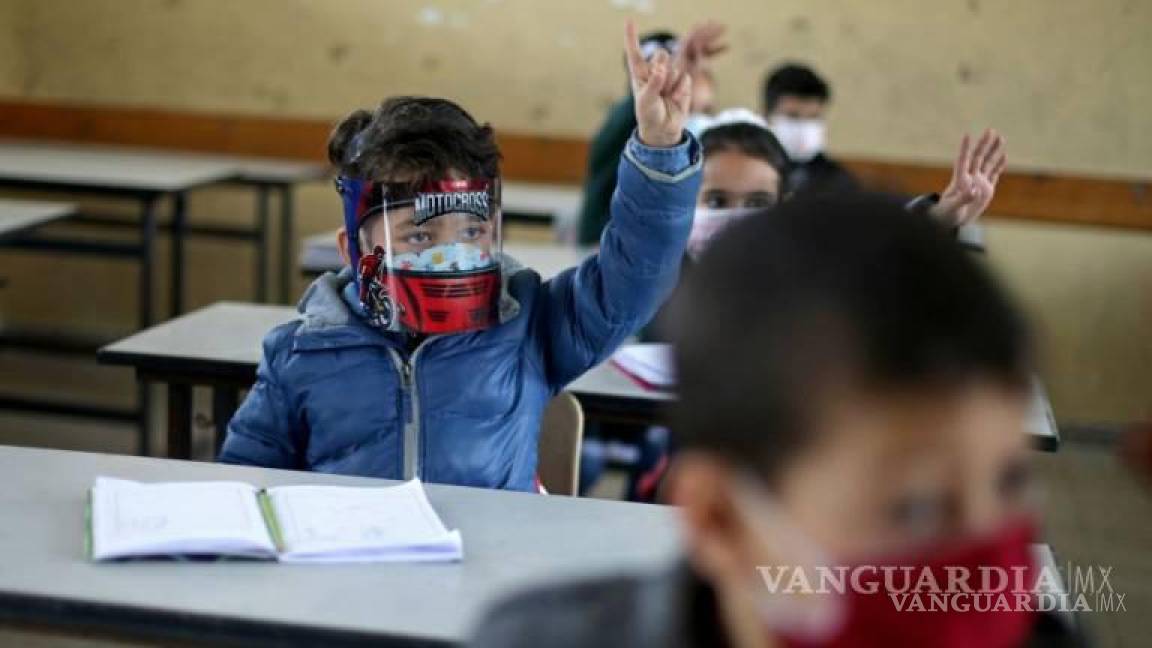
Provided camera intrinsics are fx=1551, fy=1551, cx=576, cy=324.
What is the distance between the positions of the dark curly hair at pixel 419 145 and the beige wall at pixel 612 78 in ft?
11.9

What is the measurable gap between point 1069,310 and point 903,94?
3.18ft

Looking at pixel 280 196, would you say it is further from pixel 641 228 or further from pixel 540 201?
pixel 641 228

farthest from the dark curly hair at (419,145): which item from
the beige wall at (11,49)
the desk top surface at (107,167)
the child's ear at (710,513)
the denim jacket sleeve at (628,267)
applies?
the beige wall at (11,49)

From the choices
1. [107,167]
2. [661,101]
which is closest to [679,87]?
[661,101]

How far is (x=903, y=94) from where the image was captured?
549cm

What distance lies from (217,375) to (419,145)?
85 centimetres

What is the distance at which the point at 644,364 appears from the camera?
8.91 feet

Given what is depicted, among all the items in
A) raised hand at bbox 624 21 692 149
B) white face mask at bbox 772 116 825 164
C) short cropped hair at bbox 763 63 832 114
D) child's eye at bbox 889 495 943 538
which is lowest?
white face mask at bbox 772 116 825 164

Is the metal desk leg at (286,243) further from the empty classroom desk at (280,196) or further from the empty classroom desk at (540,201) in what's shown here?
the empty classroom desk at (540,201)

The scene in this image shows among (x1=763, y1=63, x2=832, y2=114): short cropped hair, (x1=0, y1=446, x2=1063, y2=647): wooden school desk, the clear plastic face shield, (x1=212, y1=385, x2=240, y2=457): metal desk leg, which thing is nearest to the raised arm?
the clear plastic face shield

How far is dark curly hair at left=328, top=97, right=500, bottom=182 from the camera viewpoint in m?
2.02

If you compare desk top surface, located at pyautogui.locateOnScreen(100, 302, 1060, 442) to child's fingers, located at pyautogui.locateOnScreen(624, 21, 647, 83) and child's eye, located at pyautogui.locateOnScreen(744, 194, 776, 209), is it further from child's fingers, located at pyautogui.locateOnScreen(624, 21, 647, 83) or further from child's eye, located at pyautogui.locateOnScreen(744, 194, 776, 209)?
child's fingers, located at pyautogui.locateOnScreen(624, 21, 647, 83)

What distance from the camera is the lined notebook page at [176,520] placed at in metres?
1.53

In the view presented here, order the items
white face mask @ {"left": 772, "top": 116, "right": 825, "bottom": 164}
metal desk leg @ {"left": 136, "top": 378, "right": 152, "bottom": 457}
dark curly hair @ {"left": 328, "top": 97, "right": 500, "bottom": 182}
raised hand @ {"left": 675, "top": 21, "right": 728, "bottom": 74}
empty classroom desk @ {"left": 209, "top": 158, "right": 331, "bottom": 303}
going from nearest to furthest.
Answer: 1. dark curly hair @ {"left": 328, "top": 97, "right": 500, "bottom": 182}
2. raised hand @ {"left": 675, "top": 21, "right": 728, "bottom": 74}
3. metal desk leg @ {"left": 136, "top": 378, "right": 152, "bottom": 457}
4. white face mask @ {"left": 772, "top": 116, "right": 825, "bottom": 164}
5. empty classroom desk @ {"left": 209, "top": 158, "right": 331, "bottom": 303}
